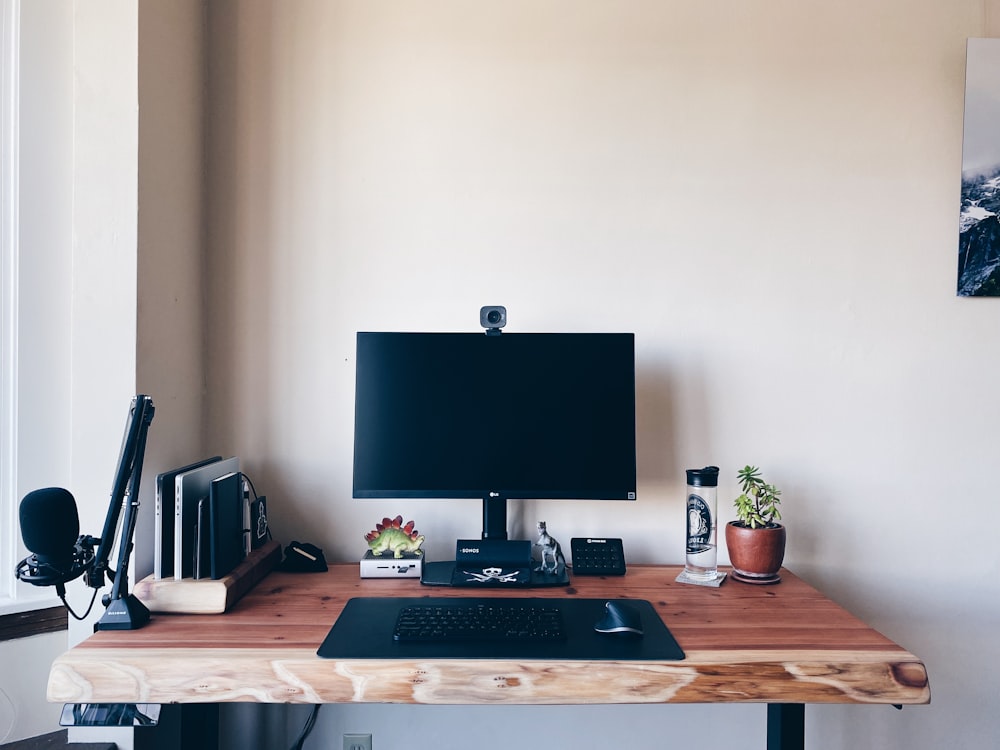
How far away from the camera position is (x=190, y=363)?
1.76m

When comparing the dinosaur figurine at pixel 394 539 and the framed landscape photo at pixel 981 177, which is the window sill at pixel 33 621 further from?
the framed landscape photo at pixel 981 177

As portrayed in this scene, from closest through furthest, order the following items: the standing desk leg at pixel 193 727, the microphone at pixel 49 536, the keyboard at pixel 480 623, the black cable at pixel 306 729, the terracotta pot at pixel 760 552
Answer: the microphone at pixel 49 536 < the keyboard at pixel 480 623 < the standing desk leg at pixel 193 727 < the terracotta pot at pixel 760 552 < the black cable at pixel 306 729

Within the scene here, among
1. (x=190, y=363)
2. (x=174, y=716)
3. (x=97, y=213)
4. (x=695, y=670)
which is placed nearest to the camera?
(x=695, y=670)

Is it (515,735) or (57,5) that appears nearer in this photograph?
(57,5)

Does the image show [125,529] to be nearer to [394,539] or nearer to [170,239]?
[394,539]

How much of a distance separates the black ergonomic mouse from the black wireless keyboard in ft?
1.16

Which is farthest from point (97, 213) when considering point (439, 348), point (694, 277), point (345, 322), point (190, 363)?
point (694, 277)

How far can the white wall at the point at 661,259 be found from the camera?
5.99ft

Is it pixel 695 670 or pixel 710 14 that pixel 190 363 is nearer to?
pixel 695 670

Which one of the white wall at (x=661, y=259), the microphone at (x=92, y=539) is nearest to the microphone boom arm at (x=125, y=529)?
the microphone at (x=92, y=539)

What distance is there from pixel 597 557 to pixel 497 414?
0.45 metres

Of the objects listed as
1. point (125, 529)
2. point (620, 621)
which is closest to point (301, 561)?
point (125, 529)

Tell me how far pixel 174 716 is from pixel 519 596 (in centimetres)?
92

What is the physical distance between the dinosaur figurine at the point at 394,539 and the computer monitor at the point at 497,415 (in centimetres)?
11
